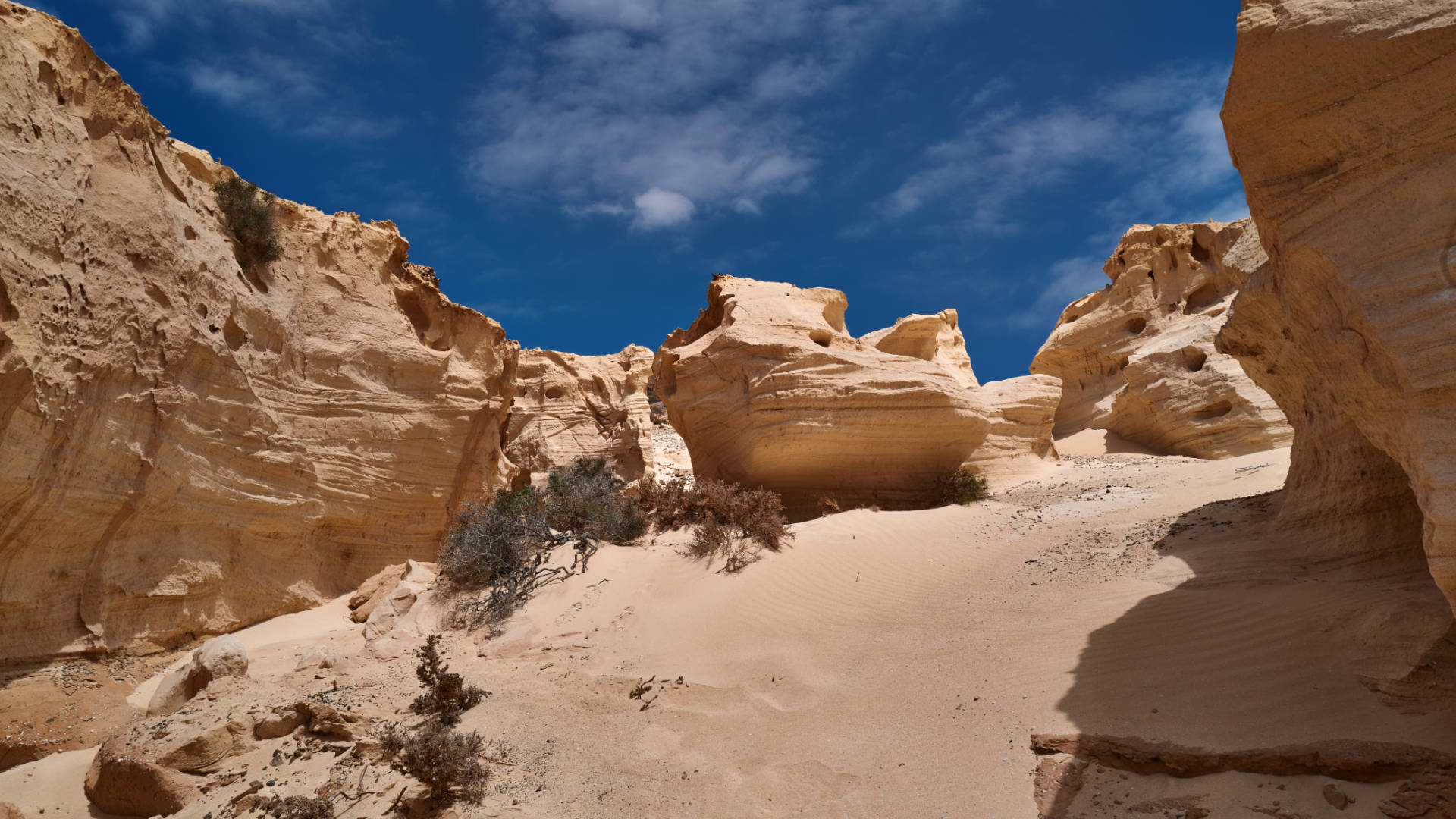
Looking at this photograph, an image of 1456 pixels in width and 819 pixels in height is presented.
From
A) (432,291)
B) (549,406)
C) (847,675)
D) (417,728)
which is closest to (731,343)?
(432,291)

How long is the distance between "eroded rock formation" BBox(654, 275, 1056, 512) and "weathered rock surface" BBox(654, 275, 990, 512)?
0.02 m

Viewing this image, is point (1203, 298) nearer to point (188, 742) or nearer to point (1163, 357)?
point (1163, 357)

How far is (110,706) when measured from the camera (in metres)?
7.69

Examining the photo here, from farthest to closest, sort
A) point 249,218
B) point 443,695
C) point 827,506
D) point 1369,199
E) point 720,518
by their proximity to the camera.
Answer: point 827,506 < point 249,218 < point 720,518 < point 443,695 < point 1369,199

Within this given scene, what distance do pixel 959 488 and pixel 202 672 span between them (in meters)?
9.74

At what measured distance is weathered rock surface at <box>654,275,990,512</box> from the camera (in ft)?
38.1

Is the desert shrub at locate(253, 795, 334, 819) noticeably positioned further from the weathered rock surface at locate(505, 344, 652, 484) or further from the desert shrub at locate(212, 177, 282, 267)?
the weathered rock surface at locate(505, 344, 652, 484)

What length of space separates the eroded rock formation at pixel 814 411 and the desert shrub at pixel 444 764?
22.4 feet

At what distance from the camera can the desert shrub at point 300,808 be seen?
16.1ft

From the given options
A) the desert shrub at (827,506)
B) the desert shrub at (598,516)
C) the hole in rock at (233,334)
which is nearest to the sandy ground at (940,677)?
the desert shrub at (598,516)

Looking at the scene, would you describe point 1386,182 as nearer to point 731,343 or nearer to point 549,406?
point 731,343

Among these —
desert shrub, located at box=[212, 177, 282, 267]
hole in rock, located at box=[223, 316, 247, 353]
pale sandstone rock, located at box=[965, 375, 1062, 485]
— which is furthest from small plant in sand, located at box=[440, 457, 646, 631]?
pale sandstone rock, located at box=[965, 375, 1062, 485]

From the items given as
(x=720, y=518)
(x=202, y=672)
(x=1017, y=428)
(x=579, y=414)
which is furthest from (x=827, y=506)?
(x=579, y=414)

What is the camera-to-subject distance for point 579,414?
90.5 ft
